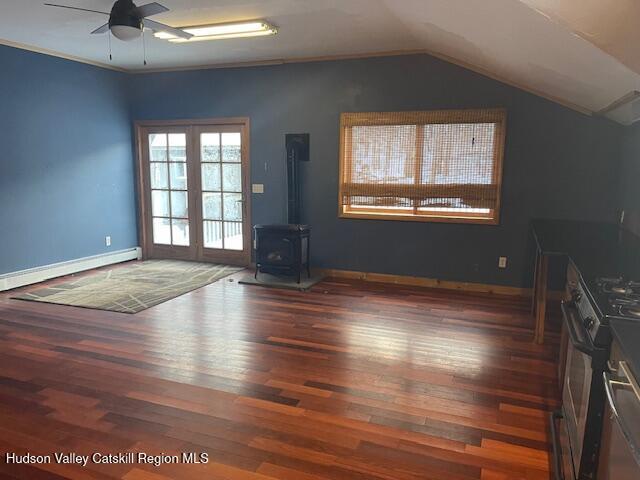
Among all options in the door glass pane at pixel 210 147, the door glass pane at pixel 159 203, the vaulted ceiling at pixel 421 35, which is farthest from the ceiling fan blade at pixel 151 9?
the door glass pane at pixel 159 203

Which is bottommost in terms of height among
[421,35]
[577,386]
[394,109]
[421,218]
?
[577,386]

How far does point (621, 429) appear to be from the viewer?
3.95ft

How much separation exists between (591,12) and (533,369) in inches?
88.0

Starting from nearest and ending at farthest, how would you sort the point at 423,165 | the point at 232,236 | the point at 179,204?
the point at 423,165, the point at 232,236, the point at 179,204

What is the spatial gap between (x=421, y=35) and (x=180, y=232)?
168 inches

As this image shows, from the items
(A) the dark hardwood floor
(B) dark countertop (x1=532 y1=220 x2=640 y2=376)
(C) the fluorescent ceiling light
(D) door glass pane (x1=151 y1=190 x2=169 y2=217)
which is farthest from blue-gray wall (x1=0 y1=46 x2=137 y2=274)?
(B) dark countertop (x1=532 y1=220 x2=640 y2=376)

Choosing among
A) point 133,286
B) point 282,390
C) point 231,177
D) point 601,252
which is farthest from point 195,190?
point 601,252

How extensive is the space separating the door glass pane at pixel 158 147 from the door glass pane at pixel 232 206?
114 cm

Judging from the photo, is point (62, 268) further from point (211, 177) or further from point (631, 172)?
point (631, 172)

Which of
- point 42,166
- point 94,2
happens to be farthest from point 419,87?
point 42,166

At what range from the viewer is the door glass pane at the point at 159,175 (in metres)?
6.68

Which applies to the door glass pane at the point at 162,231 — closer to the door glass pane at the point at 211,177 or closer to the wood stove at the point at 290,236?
the door glass pane at the point at 211,177

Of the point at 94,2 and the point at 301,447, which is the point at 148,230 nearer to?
the point at 94,2

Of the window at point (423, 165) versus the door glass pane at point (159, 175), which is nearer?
the window at point (423, 165)
